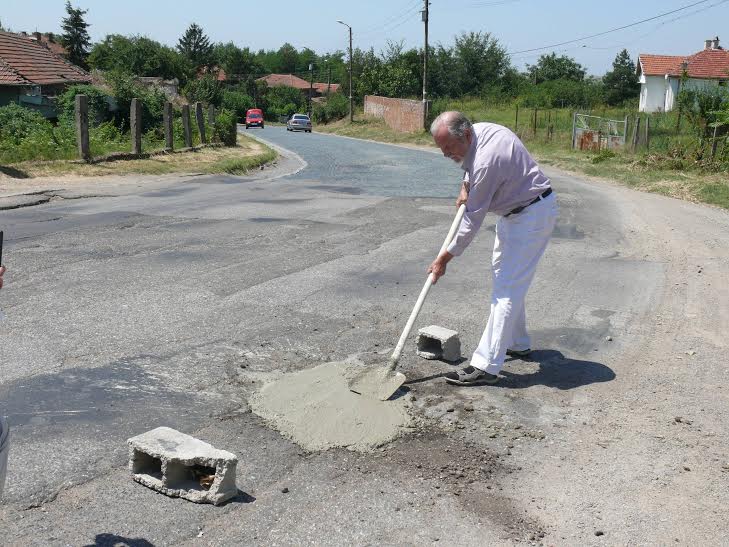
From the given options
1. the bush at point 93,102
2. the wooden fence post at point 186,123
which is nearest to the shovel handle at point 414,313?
the wooden fence post at point 186,123

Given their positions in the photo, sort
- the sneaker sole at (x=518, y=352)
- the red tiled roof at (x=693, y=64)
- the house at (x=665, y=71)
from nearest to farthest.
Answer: the sneaker sole at (x=518, y=352) → the red tiled roof at (x=693, y=64) → the house at (x=665, y=71)

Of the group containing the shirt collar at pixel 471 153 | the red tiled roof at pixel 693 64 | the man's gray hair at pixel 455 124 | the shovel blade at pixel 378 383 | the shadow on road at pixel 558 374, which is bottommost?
the shadow on road at pixel 558 374

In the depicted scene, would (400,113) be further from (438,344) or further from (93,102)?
(438,344)

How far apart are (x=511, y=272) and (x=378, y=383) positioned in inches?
45.8

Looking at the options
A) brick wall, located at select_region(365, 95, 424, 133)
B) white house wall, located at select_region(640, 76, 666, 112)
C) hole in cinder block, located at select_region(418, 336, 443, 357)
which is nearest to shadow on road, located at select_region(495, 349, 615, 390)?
hole in cinder block, located at select_region(418, 336, 443, 357)

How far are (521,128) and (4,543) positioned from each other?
36430mm

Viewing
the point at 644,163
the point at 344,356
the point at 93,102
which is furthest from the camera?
the point at 93,102

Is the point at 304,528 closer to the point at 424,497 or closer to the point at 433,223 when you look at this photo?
the point at 424,497

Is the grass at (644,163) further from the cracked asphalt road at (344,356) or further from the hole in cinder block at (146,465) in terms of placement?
the hole in cinder block at (146,465)

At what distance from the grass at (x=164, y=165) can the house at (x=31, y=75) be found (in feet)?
27.8

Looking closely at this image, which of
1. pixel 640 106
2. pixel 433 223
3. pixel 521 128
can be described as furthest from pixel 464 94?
pixel 433 223

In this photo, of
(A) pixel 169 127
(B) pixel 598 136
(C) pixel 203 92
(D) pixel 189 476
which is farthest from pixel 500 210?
(C) pixel 203 92

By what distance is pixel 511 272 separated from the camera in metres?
5.12

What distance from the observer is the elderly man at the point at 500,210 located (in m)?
4.93
